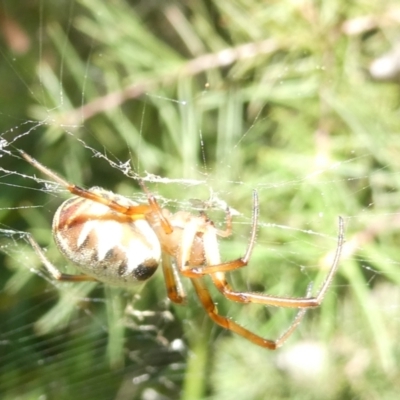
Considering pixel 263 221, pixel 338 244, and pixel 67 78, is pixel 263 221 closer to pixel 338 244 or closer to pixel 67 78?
pixel 338 244

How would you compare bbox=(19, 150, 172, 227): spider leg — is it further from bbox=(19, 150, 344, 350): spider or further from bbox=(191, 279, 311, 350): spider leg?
bbox=(191, 279, 311, 350): spider leg

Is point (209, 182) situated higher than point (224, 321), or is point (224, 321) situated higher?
point (209, 182)

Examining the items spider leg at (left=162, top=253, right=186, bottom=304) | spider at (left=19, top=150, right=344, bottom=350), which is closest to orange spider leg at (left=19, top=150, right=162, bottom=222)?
spider at (left=19, top=150, right=344, bottom=350)

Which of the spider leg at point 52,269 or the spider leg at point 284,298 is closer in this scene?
the spider leg at point 284,298

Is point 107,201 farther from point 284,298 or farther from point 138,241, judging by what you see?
point 284,298

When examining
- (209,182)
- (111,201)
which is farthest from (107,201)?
(209,182)

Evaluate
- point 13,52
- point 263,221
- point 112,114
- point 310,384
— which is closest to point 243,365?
point 310,384

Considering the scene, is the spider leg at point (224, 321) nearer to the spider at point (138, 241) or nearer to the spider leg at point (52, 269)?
the spider at point (138, 241)

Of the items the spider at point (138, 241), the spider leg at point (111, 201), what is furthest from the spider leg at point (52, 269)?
the spider leg at point (111, 201)
